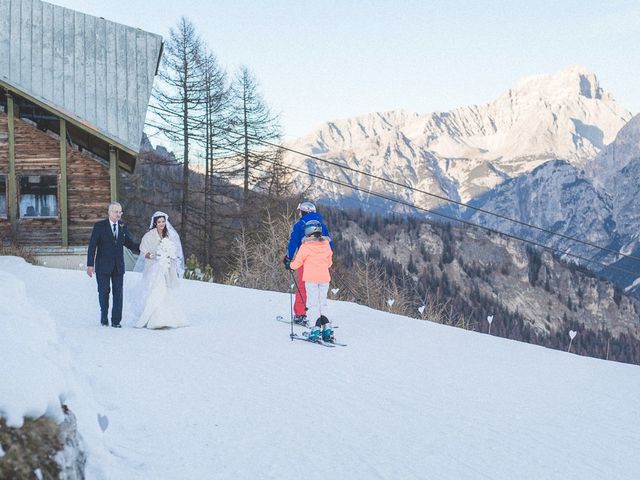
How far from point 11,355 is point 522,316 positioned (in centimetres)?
19880

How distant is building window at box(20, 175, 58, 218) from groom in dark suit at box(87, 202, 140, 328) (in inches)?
509

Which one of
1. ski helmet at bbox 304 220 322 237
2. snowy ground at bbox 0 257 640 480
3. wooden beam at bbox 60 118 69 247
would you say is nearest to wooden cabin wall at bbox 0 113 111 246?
wooden beam at bbox 60 118 69 247

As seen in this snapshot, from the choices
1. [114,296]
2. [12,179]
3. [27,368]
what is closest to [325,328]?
[114,296]

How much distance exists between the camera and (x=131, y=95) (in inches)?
907

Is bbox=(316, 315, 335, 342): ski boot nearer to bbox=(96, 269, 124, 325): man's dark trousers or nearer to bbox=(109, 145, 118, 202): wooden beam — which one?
bbox=(96, 269, 124, 325): man's dark trousers

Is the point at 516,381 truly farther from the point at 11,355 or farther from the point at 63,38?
the point at 63,38

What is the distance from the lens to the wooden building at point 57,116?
22.2m

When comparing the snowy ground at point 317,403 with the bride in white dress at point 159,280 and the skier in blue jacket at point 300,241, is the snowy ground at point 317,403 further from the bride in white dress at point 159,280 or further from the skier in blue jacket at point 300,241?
the skier in blue jacket at point 300,241

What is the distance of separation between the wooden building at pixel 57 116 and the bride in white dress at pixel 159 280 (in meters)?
10.6

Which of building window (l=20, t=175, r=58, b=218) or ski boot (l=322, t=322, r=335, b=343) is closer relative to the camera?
ski boot (l=322, t=322, r=335, b=343)

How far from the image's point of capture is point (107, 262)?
11.1m

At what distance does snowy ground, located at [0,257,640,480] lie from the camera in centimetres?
450

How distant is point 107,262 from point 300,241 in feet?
10.9

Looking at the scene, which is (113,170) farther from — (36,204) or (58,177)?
(36,204)
